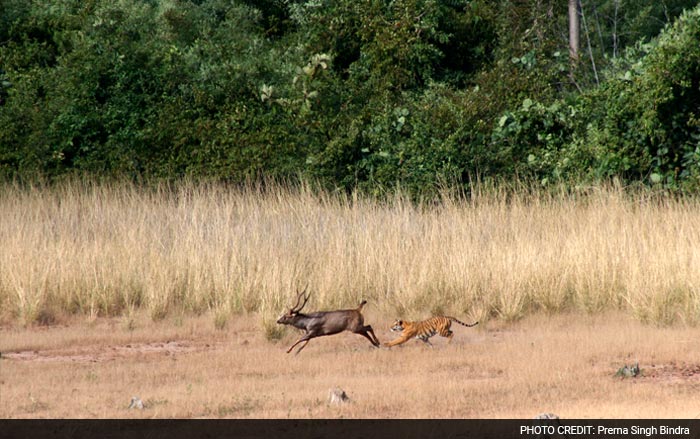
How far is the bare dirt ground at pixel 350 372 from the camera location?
6754 millimetres

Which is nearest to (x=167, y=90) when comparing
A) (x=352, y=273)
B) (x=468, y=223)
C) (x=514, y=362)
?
(x=468, y=223)

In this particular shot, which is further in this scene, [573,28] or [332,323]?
[573,28]

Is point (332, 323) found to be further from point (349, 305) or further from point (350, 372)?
point (349, 305)

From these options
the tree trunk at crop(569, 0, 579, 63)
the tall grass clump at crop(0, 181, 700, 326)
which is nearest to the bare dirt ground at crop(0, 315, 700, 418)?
the tall grass clump at crop(0, 181, 700, 326)

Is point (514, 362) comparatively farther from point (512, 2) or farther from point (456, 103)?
point (512, 2)

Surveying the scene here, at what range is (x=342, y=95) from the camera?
66.6 feet

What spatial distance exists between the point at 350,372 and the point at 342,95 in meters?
12.9

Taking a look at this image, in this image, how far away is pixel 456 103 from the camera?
1900 centimetres

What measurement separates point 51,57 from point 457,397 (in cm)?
1710

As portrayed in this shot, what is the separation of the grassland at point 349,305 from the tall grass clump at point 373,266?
0.03m

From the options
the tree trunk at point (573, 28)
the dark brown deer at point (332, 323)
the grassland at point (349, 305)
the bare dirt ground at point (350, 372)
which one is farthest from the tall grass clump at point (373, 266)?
the tree trunk at point (573, 28)

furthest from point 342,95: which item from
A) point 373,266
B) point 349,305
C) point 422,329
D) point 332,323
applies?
point 332,323

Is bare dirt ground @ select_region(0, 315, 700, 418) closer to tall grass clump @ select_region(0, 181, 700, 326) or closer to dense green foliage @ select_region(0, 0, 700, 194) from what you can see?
tall grass clump @ select_region(0, 181, 700, 326)

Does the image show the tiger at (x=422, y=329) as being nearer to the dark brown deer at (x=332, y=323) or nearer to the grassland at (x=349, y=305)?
the grassland at (x=349, y=305)
